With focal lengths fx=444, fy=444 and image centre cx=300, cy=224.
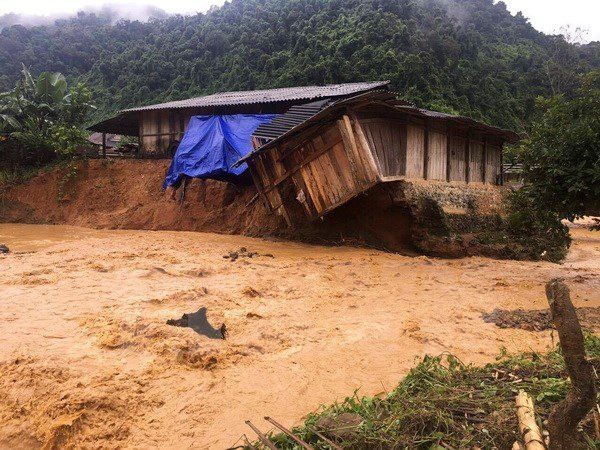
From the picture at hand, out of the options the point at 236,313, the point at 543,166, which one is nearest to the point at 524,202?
the point at 543,166

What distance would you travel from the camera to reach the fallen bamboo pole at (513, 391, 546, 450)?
193 centimetres

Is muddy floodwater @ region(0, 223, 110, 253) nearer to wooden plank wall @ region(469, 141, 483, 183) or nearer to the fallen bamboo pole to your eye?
the fallen bamboo pole

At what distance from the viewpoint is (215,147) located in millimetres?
13914

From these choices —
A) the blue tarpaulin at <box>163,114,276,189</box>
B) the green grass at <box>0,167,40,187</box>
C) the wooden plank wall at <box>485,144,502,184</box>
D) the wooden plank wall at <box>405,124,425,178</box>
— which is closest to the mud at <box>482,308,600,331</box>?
the wooden plank wall at <box>405,124,425,178</box>

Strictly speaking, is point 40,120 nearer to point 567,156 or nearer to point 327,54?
point 327,54

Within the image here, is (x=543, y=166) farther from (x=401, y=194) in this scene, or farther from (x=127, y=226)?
(x=127, y=226)

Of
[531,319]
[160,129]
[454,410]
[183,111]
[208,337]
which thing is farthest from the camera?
[160,129]

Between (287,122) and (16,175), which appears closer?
(287,122)

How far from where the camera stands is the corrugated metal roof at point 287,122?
1160 centimetres

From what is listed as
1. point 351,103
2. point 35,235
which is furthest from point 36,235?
point 351,103

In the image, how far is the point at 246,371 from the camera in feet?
13.2

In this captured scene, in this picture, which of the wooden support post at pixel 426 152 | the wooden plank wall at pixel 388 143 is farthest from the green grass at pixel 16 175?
the wooden support post at pixel 426 152

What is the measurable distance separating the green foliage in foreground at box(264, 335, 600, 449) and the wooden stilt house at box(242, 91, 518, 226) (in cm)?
740

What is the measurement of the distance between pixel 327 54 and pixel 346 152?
953 inches
